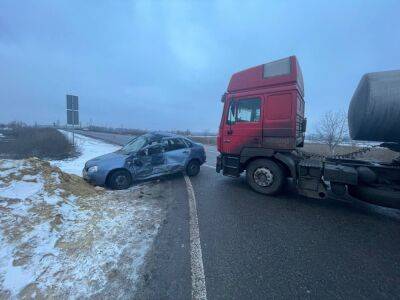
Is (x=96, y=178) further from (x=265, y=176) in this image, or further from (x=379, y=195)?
(x=379, y=195)

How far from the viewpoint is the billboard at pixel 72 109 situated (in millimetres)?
12039

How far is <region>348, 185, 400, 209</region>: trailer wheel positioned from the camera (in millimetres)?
4109

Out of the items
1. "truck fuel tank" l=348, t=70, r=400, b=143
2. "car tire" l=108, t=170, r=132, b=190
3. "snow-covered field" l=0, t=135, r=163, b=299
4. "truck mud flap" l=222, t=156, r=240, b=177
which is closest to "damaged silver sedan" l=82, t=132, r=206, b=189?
"car tire" l=108, t=170, r=132, b=190

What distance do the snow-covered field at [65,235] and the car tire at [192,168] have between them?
8.85ft

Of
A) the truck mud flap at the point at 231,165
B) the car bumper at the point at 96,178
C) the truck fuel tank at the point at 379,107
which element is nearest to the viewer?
the truck fuel tank at the point at 379,107

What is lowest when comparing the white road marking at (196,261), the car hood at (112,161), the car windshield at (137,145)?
the white road marking at (196,261)

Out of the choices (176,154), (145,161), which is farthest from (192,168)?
(145,161)

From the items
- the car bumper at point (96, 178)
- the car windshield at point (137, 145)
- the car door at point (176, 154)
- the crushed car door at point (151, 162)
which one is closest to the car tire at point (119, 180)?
the car bumper at point (96, 178)

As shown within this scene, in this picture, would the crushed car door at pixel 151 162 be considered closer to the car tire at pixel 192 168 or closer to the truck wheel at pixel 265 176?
the car tire at pixel 192 168

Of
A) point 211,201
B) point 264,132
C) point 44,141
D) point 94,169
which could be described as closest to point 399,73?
point 264,132

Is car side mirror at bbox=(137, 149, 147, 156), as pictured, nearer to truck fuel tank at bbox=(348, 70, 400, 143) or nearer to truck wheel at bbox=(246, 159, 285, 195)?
truck wheel at bbox=(246, 159, 285, 195)

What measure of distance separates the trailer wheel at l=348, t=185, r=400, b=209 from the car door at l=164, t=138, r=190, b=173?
526 centimetres

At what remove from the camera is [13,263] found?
266cm

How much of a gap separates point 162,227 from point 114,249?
97 cm
